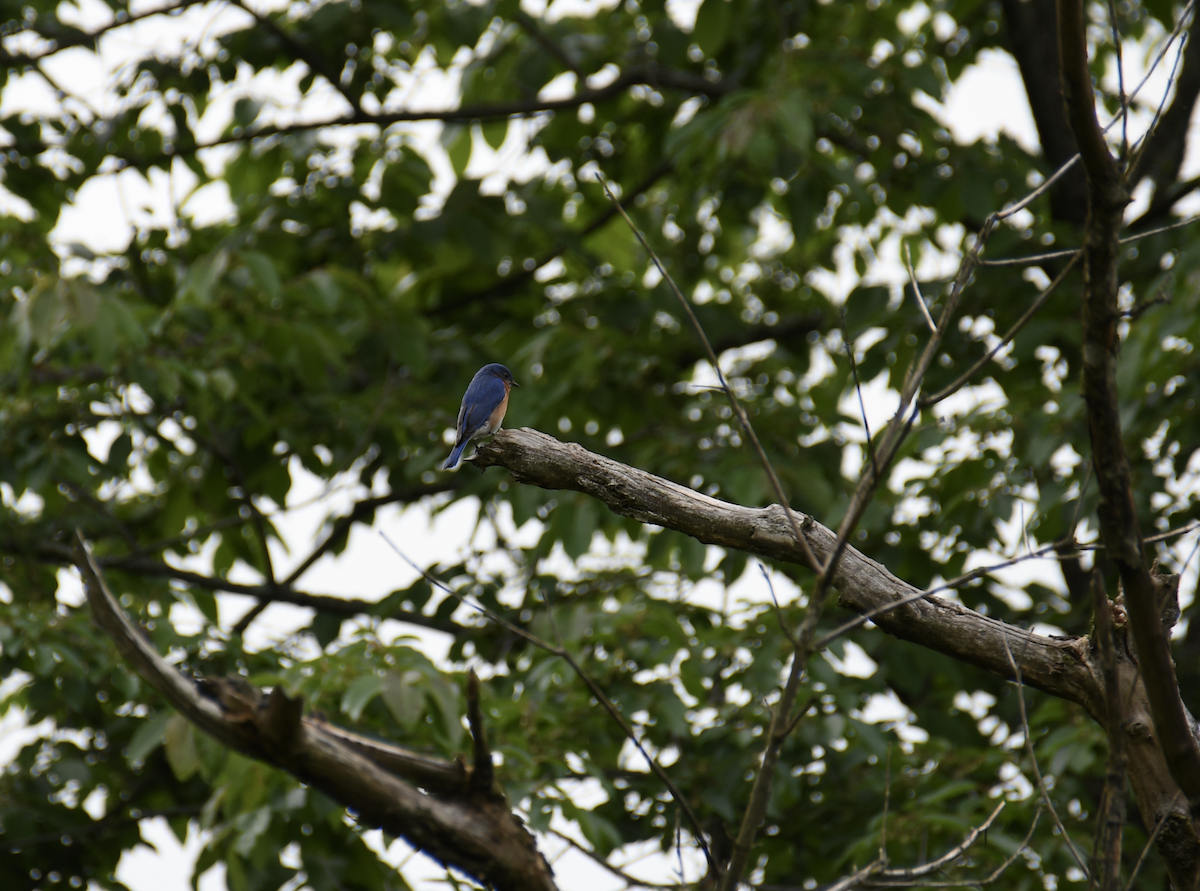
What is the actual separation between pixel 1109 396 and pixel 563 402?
4328 millimetres

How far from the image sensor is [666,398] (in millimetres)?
6441

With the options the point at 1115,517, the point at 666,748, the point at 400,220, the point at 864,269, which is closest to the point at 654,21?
the point at 400,220

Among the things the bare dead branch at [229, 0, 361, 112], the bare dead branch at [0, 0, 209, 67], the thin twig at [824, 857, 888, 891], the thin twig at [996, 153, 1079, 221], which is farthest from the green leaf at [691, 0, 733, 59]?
the thin twig at [824, 857, 888, 891]

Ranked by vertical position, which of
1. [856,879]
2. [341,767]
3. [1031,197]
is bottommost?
[341,767]

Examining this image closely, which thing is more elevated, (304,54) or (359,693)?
(304,54)

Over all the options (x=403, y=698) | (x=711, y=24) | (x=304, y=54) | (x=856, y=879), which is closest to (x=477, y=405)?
(x=403, y=698)

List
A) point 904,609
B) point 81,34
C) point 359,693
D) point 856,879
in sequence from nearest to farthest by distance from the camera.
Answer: point 856,879 < point 904,609 < point 359,693 < point 81,34

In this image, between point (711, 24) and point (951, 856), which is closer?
point (951, 856)

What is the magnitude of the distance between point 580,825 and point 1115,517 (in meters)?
2.96

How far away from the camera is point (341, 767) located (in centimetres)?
164

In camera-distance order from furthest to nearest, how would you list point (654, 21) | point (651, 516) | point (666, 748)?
point (654, 21) → point (666, 748) → point (651, 516)

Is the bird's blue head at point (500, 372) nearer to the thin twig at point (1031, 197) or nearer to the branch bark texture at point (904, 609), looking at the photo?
the branch bark texture at point (904, 609)

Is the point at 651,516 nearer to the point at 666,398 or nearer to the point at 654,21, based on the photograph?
the point at 666,398

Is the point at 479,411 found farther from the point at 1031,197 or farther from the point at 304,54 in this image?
the point at 304,54
